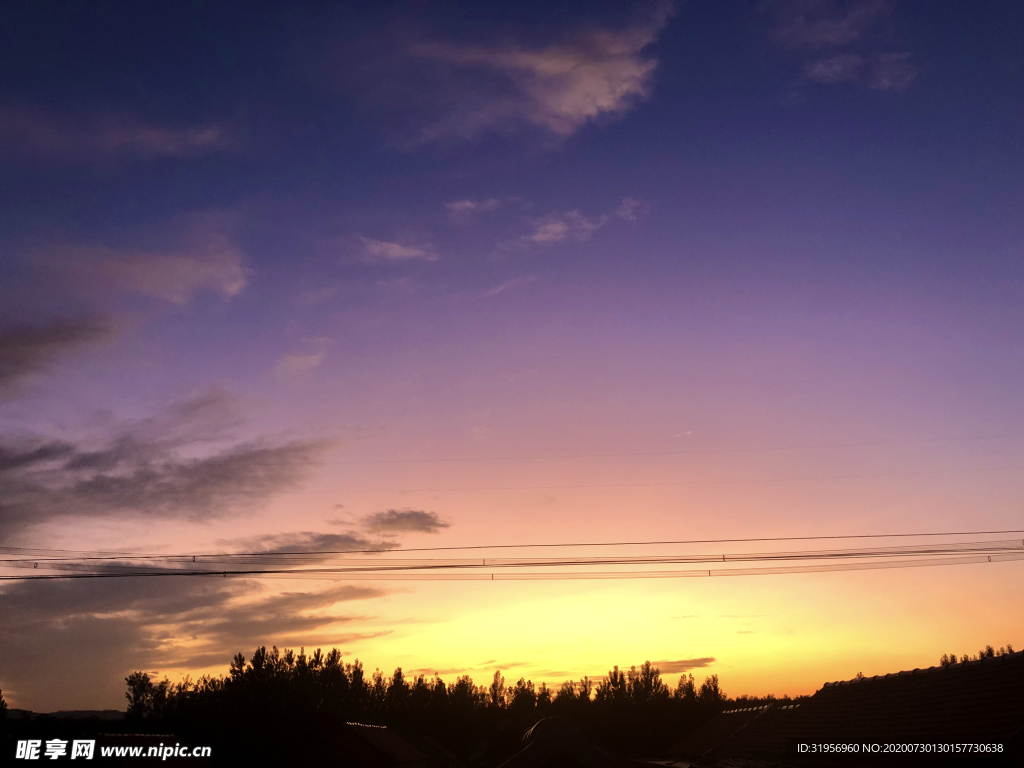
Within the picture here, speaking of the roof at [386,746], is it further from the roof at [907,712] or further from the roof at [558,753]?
the roof at [907,712]

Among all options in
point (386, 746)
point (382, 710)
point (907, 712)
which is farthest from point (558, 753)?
point (382, 710)

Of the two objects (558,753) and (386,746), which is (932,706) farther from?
(386,746)

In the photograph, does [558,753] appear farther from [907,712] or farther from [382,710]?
[382,710]

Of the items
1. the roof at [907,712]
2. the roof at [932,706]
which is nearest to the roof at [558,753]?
the roof at [907,712]

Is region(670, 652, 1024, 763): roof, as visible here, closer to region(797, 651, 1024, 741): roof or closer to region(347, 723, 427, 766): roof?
region(797, 651, 1024, 741): roof

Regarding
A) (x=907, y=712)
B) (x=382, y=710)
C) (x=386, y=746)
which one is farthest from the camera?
(x=382, y=710)

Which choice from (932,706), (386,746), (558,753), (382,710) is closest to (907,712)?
(932,706)

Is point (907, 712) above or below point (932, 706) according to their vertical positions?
below

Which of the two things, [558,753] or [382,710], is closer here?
[558,753]

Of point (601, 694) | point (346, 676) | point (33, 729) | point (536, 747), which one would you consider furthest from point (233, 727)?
point (601, 694)

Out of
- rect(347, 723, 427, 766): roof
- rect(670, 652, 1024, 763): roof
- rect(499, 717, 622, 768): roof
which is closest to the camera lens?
rect(670, 652, 1024, 763): roof

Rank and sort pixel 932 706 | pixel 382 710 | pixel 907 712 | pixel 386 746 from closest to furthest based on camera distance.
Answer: pixel 932 706 → pixel 907 712 → pixel 386 746 → pixel 382 710

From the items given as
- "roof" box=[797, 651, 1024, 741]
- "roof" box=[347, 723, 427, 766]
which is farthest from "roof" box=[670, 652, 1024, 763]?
"roof" box=[347, 723, 427, 766]

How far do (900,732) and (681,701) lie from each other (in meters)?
102
